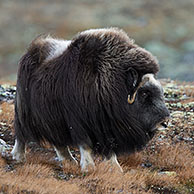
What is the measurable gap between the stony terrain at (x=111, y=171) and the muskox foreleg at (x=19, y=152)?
65 millimetres

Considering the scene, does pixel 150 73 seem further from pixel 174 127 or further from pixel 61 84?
pixel 174 127

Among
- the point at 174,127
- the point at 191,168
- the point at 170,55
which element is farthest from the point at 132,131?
the point at 170,55

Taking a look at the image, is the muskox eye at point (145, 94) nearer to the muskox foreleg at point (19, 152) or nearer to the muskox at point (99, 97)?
the muskox at point (99, 97)

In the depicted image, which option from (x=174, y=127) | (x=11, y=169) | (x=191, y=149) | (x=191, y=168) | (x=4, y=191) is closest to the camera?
(x=4, y=191)

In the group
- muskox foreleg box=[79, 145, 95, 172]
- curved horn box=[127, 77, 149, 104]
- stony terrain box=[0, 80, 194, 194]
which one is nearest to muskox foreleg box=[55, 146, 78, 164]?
stony terrain box=[0, 80, 194, 194]

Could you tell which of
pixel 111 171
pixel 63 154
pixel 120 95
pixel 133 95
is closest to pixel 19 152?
pixel 63 154

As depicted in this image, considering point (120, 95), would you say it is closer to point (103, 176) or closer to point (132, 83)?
point (132, 83)

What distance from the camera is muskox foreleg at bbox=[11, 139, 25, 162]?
431 centimetres

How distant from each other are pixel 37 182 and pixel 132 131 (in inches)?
44.7

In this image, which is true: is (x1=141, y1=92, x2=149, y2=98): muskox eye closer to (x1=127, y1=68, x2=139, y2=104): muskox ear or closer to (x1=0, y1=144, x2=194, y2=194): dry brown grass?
(x1=127, y1=68, x2=139, y2=104): muskox ear

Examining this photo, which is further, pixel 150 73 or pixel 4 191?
pixel 150 73

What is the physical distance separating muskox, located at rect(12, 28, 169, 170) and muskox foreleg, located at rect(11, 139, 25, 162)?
5 cm

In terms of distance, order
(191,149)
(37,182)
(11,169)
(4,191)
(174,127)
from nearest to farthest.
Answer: (4,191), (37,182), (11,169), (191,149), (174,127)

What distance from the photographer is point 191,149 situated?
5.09m
